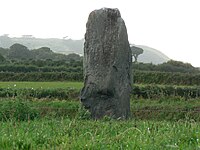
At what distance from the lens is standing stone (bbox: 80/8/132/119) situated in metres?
18.1

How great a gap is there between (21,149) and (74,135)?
126cm

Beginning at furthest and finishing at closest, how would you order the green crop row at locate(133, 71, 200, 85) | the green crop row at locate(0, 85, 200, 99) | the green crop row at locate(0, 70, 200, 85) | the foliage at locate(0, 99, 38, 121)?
the green crop row at locate(0, 70, 200, 85), the green crop row at locate(133, 71, 200, 85), the green crop row at locate(0, 85, 200, 99), the foliage at locate(0, 99, 38, 121)

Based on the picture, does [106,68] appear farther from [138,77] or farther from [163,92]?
[138,77]

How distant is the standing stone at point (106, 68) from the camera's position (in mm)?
18109

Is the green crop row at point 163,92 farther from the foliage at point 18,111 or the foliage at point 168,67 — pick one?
the foliage at point 168,67

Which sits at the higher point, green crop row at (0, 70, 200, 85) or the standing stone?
the standing stone

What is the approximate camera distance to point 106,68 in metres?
18.2

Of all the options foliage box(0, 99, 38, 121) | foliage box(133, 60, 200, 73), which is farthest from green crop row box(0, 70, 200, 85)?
foliage box(0, 99, 38, 121)

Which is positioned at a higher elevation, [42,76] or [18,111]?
[18,111]

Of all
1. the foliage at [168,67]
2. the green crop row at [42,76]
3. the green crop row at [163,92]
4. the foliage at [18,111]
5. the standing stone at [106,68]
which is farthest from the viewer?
the foliage at [168,67]

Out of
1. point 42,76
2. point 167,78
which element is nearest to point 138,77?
point 167,78

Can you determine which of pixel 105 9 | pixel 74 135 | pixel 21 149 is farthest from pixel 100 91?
pixel 21 149

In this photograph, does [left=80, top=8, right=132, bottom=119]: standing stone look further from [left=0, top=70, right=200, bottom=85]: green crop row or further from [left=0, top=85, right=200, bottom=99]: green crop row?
[left=0, top=70, right=200, bottom=85]: green crop row

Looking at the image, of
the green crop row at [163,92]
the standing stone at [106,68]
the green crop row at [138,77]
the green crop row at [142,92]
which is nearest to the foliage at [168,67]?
the green crop row at [138,77]
